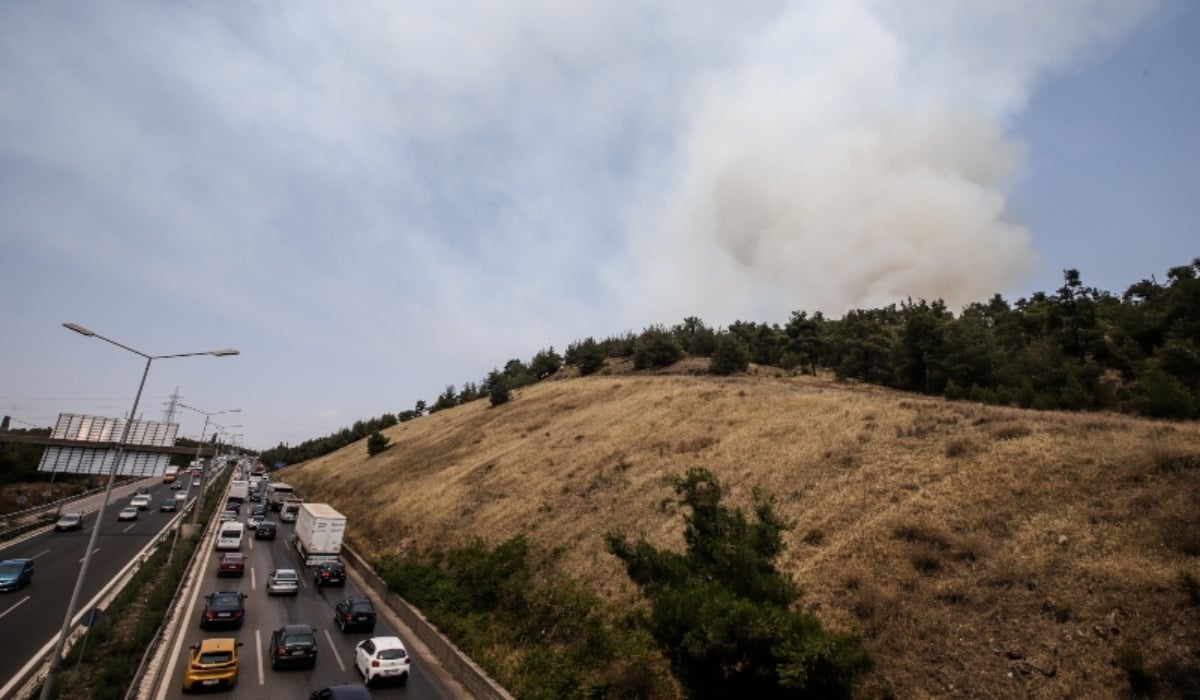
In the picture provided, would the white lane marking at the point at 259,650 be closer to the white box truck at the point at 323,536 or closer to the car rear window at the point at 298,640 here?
the car rear window at the point at 298,640

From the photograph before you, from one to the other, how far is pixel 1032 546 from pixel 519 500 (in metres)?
29.5

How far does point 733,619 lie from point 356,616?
69.5 ft

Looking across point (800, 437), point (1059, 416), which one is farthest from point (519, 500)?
point (1059, 416)

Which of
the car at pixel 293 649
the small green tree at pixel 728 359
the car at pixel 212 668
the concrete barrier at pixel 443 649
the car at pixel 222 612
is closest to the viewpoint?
the car at pixel 212 668

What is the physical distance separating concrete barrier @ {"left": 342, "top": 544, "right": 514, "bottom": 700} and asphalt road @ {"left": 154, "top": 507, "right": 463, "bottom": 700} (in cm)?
53

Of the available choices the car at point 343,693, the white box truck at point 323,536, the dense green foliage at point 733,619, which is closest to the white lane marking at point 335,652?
the car at point 343,693

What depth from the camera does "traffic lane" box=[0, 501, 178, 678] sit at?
2255 centimetres

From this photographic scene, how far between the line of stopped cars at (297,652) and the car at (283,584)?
5510mm

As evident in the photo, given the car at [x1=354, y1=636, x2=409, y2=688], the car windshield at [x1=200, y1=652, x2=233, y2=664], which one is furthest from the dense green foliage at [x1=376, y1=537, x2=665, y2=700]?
the car windshield at [x1=200, y1=652, x2=233, y2=664]

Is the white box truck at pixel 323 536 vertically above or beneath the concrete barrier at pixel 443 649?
above

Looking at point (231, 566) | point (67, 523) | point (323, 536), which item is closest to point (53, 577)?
point (231, 566)

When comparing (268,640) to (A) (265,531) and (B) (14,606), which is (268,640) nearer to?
(B) (14,606)

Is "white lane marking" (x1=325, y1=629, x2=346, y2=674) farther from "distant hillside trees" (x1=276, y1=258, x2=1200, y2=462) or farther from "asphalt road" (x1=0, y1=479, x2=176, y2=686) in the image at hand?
"distant hillside trees" (x1=276, y1=258, x2=1200, y2=462)

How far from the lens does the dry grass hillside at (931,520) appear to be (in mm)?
14945
